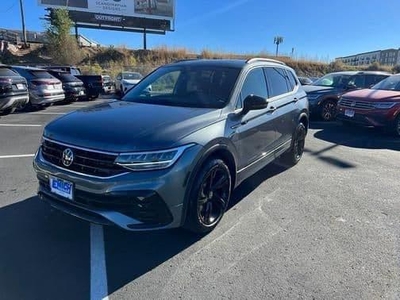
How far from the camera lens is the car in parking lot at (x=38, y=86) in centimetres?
1188

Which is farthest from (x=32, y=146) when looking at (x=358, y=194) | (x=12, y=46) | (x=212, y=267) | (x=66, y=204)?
(x=12, y=46)

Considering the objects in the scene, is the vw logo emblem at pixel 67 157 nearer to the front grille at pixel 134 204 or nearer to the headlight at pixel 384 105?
the front grille at pixel 134 204

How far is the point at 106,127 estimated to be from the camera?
3.11 metres

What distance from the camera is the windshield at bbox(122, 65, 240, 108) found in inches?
154

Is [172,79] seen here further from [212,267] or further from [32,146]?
[32,146]

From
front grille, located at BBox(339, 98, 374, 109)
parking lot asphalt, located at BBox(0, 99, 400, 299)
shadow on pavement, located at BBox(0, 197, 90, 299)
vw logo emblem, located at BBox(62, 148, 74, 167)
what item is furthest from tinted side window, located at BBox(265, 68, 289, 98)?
front grille, located at BBox(339, 98, 374, 109)

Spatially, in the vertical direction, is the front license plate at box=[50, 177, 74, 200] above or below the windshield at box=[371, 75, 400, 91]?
below

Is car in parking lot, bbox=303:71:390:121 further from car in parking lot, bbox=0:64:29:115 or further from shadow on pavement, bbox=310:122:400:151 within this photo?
car in parking lot, bbox=0:64:29:115

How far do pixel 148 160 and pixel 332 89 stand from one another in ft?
32.3

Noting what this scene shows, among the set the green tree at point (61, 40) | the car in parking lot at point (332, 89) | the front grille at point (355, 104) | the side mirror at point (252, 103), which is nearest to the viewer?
the side mirror at point (252, 103)

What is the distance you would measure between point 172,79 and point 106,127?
171 centimetres

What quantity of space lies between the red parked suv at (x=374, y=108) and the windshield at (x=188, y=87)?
6035 millimetres

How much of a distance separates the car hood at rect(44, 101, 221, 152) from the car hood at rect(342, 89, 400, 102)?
685cm

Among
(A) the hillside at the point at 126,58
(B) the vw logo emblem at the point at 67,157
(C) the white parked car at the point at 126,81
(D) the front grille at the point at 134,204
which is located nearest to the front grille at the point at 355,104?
(D) the front grille at the point at 134,204
